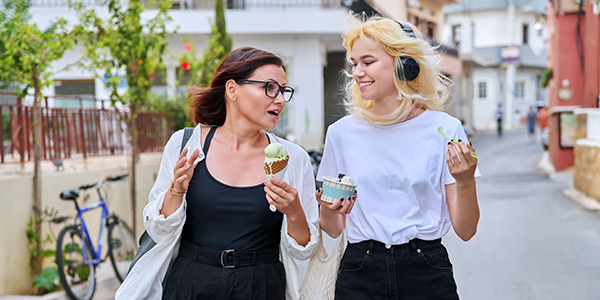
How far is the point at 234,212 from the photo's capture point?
9.18 feet

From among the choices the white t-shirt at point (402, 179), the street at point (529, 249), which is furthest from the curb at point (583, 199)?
the white t-shirt at point (402, 179)

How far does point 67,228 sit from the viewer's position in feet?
21.7

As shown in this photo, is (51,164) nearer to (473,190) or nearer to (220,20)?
(473,190)

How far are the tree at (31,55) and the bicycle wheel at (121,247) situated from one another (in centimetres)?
77

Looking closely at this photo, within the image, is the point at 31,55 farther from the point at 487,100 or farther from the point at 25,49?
the point at 487,100

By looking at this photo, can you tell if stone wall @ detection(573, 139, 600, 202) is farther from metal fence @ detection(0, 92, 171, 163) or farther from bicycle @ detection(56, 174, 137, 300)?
bicycle @ detection(56, 174, 137, 300)

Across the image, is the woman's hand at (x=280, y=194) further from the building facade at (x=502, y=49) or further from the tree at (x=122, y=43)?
the building facade at (x=502, y=49)

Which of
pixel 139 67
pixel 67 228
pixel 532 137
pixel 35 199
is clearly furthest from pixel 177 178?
pixel 532 137

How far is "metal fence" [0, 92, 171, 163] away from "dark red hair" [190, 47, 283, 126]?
14.6 ft

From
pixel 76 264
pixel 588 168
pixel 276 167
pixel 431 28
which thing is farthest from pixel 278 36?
pixel 276 167

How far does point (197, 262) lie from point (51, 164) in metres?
5.90

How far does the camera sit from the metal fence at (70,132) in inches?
279

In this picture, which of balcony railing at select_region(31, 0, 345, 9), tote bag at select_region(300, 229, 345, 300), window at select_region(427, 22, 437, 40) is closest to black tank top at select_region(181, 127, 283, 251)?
tote bag at select_region(300, 229, 345, 300)

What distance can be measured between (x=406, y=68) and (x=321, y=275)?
0.97 m
